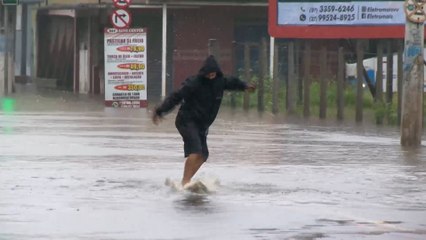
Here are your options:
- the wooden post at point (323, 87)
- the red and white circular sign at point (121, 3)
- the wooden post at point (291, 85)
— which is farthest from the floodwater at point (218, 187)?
the red and white circular sign at point (121, 3)

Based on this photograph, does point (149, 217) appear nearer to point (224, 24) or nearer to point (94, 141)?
point (94, 141)

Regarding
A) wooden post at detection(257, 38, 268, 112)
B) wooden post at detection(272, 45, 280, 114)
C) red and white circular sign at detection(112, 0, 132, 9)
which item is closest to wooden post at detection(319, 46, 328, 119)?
wooden post at detection(272, 45, 280, 114)

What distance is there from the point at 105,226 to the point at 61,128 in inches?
543

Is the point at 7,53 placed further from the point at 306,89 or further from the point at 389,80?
A: the point at 389,80

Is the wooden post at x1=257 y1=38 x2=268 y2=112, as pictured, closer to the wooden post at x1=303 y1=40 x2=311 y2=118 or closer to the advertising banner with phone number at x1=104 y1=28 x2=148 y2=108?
the wooden post at x1=303 y1=40 x2=311 y2=118

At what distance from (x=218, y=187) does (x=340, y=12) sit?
61.0 ft

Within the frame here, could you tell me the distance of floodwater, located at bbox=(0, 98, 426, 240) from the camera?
39.1 ft

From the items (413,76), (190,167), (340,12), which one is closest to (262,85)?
(340,12)

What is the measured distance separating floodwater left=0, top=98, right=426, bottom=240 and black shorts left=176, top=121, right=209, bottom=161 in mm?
498

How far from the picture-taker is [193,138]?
15531mm

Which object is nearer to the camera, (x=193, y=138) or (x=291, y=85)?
(x=193, y=138)

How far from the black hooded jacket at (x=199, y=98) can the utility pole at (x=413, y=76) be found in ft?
21.7

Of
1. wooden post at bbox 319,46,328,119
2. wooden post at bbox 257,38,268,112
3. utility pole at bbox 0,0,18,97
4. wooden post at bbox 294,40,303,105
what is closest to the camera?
wooden post at bbox 319,46,328,119

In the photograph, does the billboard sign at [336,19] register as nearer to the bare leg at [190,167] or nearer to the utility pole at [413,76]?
the utility pole at [413,76]
